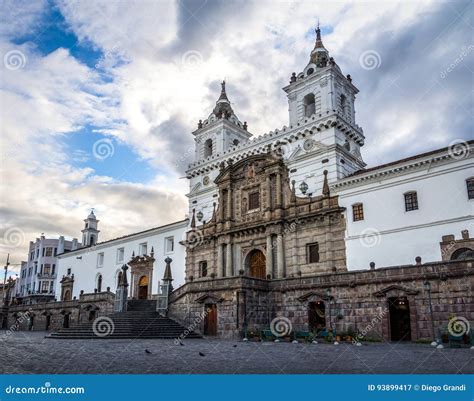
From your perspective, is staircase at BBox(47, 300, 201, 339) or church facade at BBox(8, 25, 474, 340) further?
staircase at BBox(47, 300, 201, 339)

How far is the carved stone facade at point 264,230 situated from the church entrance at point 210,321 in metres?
5.03

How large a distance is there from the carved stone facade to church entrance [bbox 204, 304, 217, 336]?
5026 mm

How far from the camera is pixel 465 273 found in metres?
20.0

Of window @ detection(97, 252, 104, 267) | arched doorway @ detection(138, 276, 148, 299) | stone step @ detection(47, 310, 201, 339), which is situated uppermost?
window @ detection(97, 252, 104, 267)

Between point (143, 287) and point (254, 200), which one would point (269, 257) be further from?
point (143, 287)

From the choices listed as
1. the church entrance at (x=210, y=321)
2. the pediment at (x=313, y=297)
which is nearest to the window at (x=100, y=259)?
the church entrance at (x=210, y=321)

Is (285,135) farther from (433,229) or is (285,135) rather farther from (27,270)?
(27,270)

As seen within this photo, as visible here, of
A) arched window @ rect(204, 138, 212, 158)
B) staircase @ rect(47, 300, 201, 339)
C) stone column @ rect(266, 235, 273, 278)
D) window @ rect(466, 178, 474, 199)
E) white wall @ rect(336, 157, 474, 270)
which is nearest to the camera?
window @ rect(466, 178, 474, 199)

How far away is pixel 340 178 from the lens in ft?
97.1

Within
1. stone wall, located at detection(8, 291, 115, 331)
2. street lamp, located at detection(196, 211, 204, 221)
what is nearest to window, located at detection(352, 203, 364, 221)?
street lamp, located at detection(196, 211, 204, 221)

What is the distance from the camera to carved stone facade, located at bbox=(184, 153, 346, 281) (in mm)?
29109

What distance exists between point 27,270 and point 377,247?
6611cm

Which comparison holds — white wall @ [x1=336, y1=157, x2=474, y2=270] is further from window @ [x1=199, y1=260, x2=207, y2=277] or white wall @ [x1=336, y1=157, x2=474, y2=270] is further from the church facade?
window @ [x1=199, y1=260, x2=207, y2=277]

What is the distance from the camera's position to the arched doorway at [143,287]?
4238 centimetres
